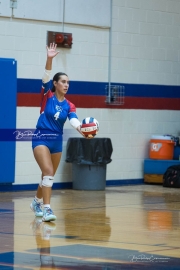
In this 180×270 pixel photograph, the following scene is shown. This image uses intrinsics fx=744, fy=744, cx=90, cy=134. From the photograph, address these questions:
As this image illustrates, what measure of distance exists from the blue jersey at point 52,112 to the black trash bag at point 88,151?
4.73 m

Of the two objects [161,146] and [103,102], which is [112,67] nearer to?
[103,102]

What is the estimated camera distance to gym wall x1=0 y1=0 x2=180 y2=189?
48.5 ft

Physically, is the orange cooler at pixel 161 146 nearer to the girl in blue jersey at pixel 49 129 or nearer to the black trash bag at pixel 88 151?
the black trash bag at pixel 88 151

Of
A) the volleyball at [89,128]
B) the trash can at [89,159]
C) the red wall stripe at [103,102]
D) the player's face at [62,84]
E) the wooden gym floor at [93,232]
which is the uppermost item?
the player's face at [62,84]

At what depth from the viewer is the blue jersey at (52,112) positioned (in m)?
10.4

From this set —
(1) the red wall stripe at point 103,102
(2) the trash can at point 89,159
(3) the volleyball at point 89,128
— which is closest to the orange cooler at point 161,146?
(1) the red wall stripe at point 103,102

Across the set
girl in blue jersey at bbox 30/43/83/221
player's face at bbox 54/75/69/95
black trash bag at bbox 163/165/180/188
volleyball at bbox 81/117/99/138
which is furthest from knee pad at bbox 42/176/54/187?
black trash bag at bbox 163/165/180/188

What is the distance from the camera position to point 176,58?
1755 cm

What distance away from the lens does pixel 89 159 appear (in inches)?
598

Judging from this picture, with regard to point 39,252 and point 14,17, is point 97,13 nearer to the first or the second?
point 14,17

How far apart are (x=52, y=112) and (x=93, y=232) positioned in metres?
1.96

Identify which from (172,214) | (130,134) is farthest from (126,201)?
(130,134)

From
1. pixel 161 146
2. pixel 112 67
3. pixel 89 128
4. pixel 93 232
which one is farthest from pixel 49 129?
pixel 161 146

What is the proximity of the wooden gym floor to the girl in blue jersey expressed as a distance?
531 mm
